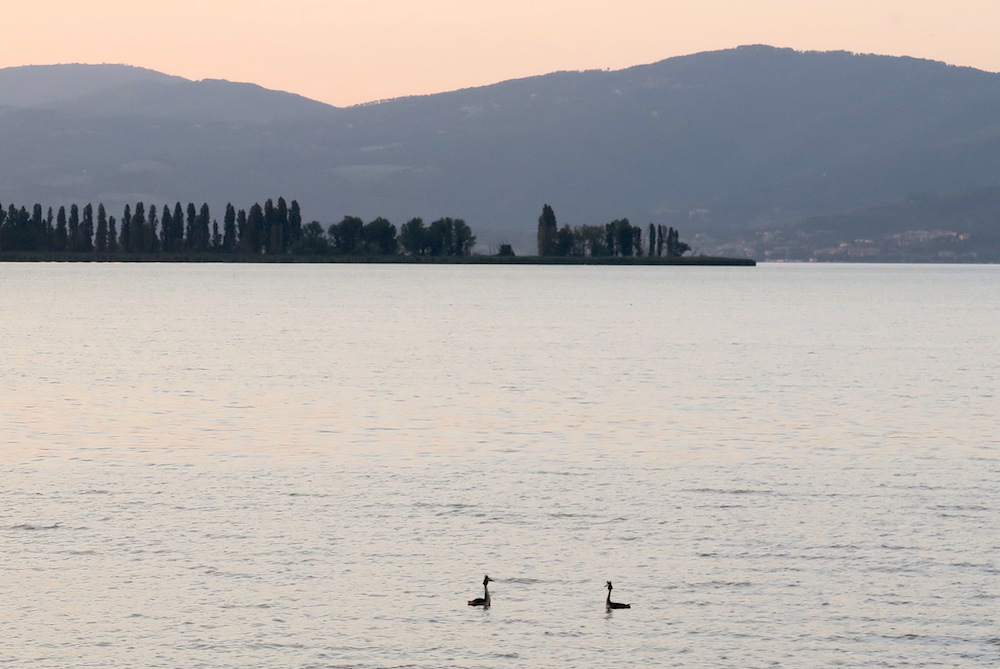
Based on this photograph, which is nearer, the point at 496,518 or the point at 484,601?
the point at 484,601

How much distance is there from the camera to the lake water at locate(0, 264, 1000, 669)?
26609 mm

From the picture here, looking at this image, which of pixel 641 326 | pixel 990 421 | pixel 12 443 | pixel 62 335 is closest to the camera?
pixel 12 443

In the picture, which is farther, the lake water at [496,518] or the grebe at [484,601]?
the grebe at [484,601]

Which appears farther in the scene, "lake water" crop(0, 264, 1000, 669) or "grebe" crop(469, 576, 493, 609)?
"grebe" crop(469, 576, 493, 609)

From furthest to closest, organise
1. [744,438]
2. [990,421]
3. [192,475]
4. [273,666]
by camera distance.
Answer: [990,421], [744,438], [192,475], [273,666]

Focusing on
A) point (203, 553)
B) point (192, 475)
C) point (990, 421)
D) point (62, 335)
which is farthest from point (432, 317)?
point (203, 553)

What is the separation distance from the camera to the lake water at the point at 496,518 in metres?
26.6

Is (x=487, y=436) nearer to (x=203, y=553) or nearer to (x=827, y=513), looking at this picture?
(x=827, y=513)

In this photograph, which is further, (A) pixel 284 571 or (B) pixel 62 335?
(B) pixel 62 335

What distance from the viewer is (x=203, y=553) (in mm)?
32875

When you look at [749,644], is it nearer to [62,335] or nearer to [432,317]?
[62,335]

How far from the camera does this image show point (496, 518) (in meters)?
A: 37.2

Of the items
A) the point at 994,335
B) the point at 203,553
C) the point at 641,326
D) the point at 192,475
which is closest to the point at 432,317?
the point at 641,326

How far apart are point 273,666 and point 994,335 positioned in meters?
115
